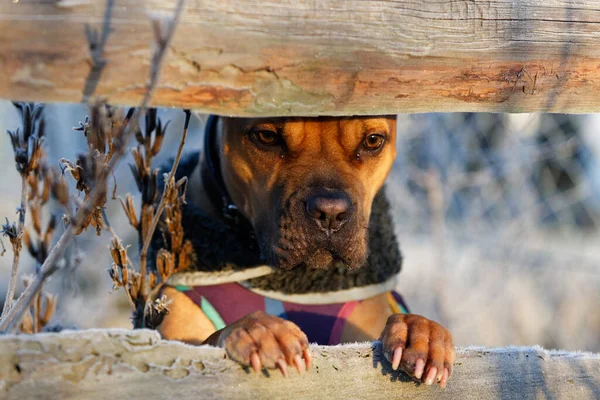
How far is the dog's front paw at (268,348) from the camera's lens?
1.79m

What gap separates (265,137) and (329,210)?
433 millimetres

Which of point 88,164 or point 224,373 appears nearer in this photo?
point 88,164

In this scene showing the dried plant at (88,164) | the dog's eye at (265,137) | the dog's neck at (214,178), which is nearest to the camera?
the dried plant at (88,164)

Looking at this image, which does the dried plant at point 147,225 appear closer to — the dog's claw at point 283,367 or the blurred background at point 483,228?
the dog's claw at point 283,367

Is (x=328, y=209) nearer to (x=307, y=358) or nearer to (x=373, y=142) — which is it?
(x=373, y=142)

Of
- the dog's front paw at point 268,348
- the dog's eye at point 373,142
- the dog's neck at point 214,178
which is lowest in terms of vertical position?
the dog's front paw at point 268,348

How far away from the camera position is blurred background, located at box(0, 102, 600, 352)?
6273 millimetres

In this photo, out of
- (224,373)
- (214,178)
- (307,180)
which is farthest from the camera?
(214,178)

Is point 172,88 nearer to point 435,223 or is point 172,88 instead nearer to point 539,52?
point 539,52

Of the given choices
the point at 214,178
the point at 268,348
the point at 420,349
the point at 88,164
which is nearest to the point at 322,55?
the point at 88,164

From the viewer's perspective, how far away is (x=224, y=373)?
1.74 m

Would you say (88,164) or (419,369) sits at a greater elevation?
(88,164)

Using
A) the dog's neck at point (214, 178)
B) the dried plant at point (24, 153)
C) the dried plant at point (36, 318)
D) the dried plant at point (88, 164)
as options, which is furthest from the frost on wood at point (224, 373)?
the dog's neck at point (214, 178)

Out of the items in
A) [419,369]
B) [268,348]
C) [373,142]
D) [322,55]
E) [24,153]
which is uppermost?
[322,55]
